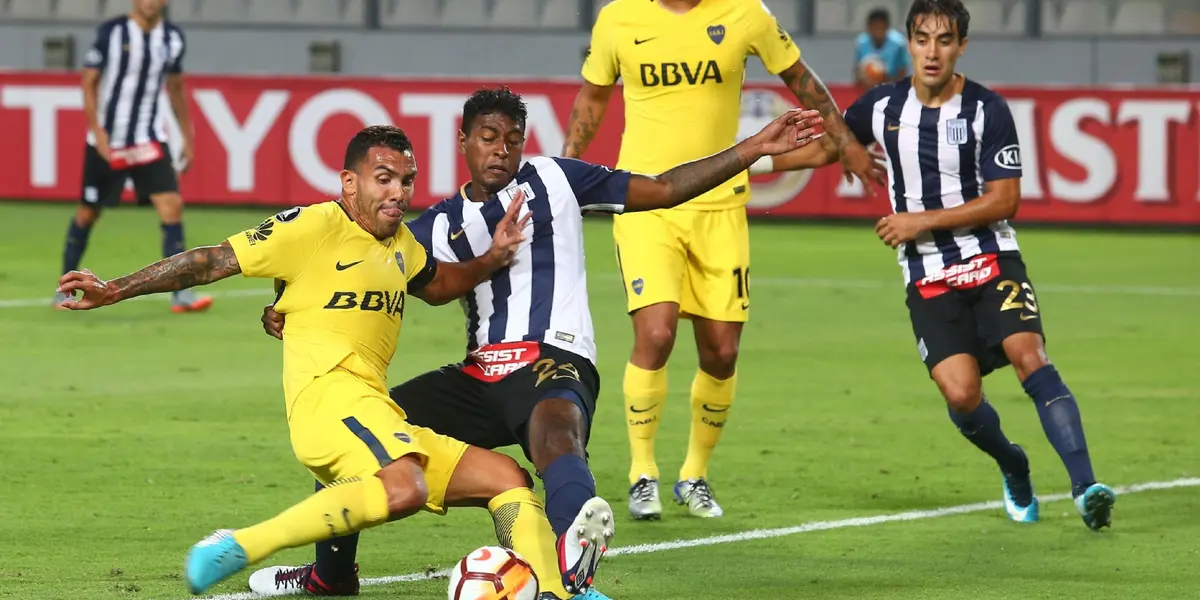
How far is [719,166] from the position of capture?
6430 mm

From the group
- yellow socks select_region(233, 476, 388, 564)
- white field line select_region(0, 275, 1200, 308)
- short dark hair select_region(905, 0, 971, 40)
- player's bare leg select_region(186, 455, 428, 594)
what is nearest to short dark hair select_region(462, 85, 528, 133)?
player's bare leg select_region(186, 455, 428, 594)

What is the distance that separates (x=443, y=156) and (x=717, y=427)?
1275 cm

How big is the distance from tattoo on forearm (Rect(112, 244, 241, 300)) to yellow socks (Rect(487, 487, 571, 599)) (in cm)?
105

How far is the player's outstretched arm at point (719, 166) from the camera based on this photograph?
632cm

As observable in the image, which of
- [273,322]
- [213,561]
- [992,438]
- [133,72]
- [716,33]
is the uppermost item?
[133,72]

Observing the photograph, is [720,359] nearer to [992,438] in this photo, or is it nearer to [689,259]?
[689,259]

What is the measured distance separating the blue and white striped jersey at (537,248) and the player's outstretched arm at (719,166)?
0.07 metres

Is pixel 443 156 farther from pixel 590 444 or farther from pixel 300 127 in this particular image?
pixel 590 444

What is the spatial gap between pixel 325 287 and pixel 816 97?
121 inches

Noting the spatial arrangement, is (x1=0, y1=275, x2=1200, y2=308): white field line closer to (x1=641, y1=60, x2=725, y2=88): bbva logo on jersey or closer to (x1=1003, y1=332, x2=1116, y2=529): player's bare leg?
(x1=641, y1=60, x2=725, y2=88): bbva logo on jersey

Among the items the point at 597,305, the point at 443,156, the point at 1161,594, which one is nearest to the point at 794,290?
the point at 597,305

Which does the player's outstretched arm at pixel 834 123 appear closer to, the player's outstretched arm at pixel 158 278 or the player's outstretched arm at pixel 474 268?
the player's outstretched arm at pixel 474 268

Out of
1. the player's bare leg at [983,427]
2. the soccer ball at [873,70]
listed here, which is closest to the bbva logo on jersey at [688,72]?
the player's bare leg at [983,427]

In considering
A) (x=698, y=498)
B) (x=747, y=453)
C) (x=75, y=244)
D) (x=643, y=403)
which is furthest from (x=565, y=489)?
(x=75, y=244)
